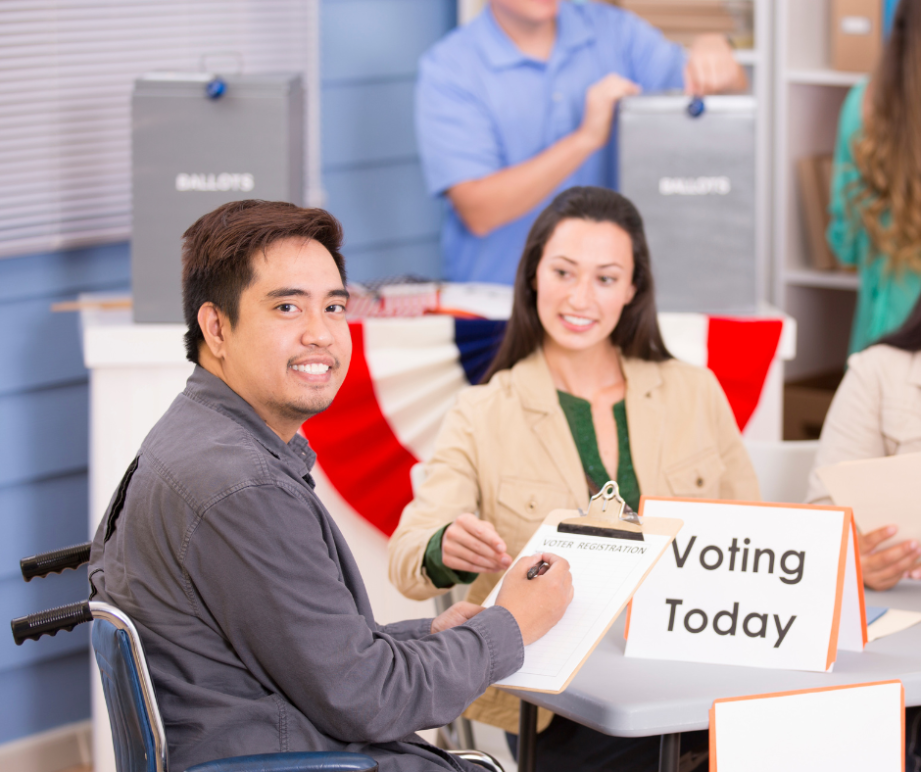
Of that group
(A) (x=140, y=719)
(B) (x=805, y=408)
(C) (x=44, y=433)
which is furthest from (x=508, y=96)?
(A) (x=140, y=719)

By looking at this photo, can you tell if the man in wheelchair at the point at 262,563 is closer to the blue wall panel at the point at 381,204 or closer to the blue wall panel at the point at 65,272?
the blue wall panel at the point at 65,272

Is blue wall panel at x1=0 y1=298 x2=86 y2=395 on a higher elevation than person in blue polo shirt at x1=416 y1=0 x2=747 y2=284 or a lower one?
lower

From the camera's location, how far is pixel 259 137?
7.70 feet

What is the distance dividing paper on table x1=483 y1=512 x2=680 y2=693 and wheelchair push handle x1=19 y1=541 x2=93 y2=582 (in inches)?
21.6

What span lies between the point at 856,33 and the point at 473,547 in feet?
8.35

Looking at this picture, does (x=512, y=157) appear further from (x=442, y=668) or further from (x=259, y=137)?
(x=442, y=668)

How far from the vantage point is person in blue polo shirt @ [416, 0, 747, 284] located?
2.99m

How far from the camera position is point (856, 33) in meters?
3.41

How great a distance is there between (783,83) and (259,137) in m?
1.90

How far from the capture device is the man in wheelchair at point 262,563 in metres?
1.14

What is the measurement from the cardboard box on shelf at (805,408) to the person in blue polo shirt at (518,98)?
1016 mm

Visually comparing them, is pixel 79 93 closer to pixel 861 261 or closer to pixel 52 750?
pixel 52 750

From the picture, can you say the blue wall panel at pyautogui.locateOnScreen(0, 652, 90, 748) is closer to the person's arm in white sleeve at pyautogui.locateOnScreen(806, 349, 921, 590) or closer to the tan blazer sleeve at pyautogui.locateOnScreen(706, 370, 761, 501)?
the tan blazer sleeve at pyautogui.locateOnScreen(706, 370, 761, 501)

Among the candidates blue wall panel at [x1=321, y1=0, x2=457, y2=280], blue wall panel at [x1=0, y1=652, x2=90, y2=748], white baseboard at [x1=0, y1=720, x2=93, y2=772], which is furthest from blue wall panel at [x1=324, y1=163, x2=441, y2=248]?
white baseboard at [x1=0, y1=720, x2=93, y2=772]
